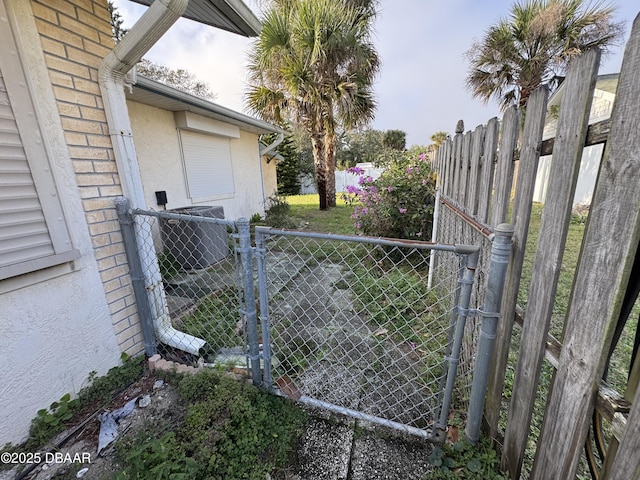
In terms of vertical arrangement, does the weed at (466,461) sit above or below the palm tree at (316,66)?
below

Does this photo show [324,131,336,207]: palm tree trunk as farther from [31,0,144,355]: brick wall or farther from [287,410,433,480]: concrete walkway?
[287,410,433,480]: concrete walkway

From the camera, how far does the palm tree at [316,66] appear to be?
7.01 m

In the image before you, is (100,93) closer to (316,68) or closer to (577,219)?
(316,68)

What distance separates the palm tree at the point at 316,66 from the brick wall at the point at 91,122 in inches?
257

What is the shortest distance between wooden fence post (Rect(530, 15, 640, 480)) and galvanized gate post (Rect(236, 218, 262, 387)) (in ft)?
4.57

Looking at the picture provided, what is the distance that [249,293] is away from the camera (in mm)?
1620

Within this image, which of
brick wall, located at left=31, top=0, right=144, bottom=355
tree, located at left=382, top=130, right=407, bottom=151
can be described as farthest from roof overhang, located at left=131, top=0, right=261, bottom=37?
tree, located at left=382, top=130, right=407, bottom=151

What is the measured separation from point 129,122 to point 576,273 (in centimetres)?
266

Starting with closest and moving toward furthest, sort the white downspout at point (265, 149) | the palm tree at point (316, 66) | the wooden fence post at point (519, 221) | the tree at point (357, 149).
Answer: the wooden fence post at point (519, 221) < the palm tree at point (316, 66) < the white downspout at point (265, 149) < the tree at point (357, 149)

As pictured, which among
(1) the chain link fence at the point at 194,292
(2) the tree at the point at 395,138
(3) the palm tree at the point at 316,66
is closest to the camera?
(1) the chain link fence at the point at 194,292

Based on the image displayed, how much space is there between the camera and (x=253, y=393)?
172 cm

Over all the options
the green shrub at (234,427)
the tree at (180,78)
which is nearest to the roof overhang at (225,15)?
the green shrub at (234,427)

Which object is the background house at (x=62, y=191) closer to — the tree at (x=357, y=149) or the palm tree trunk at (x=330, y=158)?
the palm tree trunk at (x=330, y=158)

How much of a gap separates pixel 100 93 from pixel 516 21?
37.5 ft
